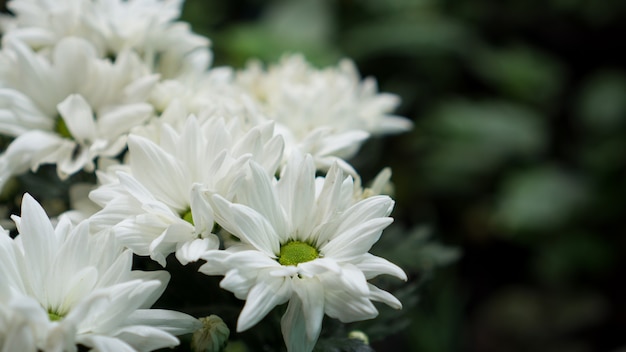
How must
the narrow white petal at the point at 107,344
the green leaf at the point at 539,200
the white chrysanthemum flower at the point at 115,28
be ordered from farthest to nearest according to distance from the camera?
1. the green leaf at the point at 539,200
2. the white chrysanthemum flower at the point at 115,28
3. the narrow white petal at the point at 107,344

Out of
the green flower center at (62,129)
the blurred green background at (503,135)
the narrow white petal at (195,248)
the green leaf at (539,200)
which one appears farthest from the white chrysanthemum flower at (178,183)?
the green leaf at (539,200)

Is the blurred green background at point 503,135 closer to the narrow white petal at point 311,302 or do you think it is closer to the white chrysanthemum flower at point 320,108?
the white chrysanthemum flower at point 320,108

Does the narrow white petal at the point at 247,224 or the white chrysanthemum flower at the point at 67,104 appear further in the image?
the white chrysanthemum flower at the point at 67,104

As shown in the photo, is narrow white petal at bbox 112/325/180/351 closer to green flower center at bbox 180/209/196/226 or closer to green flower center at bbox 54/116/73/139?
green flower center at bbox 180/209/196/226

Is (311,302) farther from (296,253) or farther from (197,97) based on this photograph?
(197,97)

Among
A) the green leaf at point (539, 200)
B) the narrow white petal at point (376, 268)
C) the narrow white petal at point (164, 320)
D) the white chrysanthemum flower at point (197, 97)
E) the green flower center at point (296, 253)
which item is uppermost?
the green leaf at point (539, 200)

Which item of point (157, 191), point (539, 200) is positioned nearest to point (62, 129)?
point (157, 191)
